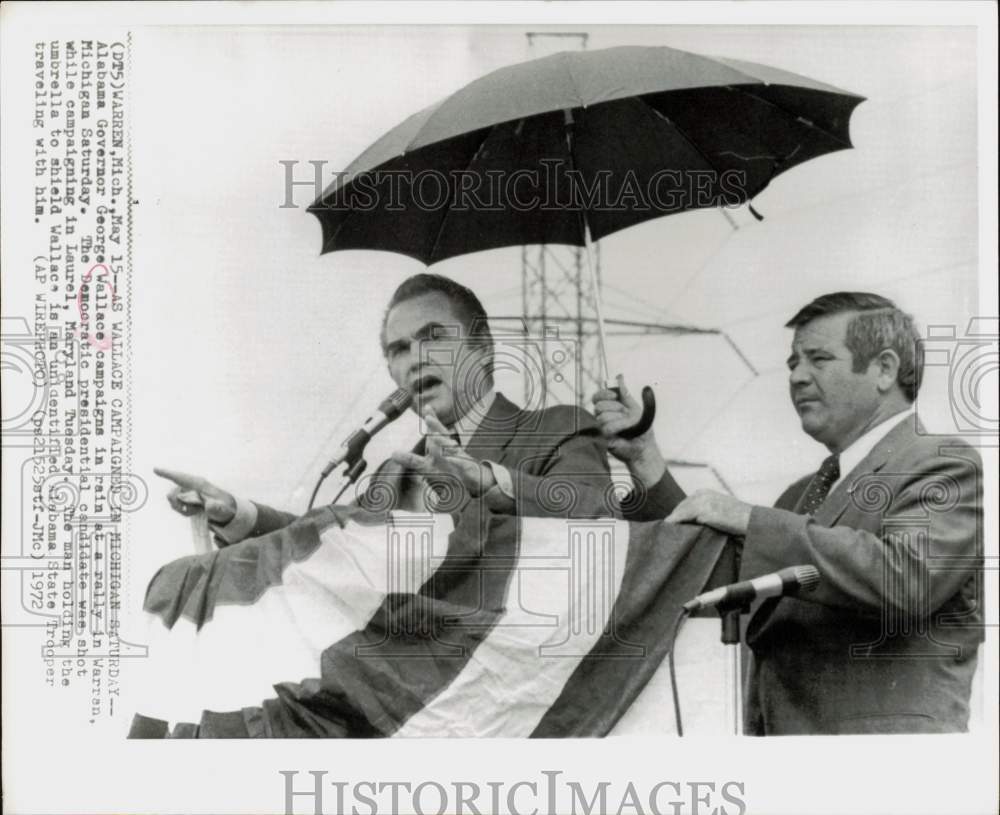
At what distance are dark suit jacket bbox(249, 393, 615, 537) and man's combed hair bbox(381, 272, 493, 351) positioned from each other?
270mm

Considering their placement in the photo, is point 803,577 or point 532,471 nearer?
point 803,577

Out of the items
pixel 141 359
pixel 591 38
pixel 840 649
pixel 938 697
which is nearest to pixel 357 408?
pixel 141 359

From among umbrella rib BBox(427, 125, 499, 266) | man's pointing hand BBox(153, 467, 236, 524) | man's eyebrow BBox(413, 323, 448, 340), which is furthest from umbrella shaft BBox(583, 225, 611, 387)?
man's pointing hand BBox(153, 467, 236, 524)

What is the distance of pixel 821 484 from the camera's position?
5094 mm

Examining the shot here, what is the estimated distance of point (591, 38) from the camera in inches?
202

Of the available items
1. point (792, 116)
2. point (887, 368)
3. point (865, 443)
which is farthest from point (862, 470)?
point (792, 116)

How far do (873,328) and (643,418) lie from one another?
0.93m

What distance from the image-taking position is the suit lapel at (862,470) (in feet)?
16.5

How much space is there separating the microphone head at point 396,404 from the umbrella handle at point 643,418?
2.54 feet

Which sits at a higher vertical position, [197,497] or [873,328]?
[873,328]

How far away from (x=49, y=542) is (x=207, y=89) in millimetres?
1810

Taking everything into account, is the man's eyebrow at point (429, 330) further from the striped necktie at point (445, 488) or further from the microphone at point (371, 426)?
the striped necktie at point (445, 488)

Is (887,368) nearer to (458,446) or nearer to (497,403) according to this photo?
(497,403)

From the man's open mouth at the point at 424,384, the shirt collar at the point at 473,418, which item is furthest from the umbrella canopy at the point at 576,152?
the shirt collar at the point at 473,418
